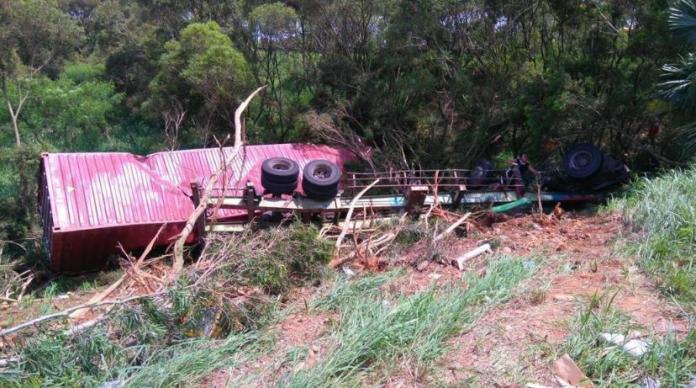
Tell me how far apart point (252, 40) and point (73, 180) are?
8539mm

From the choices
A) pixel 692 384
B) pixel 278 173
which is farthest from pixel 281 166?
pixel 692 384

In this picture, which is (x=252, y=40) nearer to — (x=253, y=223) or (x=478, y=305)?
(x=253, y=223)

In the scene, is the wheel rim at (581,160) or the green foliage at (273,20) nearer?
the wheel rim at (581,160)

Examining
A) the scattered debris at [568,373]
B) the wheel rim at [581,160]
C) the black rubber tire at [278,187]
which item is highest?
the wheel rim at [581,160]

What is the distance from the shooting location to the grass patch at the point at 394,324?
15.0 ft

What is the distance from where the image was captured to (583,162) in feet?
35.3

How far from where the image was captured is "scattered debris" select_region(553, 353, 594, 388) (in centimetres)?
432

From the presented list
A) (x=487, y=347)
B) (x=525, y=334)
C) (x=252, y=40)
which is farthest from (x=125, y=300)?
(x=252, y=40)

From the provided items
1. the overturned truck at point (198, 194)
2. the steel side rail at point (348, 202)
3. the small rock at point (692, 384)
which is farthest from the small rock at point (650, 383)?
the steel side rail at point (348, 202)

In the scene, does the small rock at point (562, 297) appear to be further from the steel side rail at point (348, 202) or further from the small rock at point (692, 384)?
the steel side rail at point (348, 202)

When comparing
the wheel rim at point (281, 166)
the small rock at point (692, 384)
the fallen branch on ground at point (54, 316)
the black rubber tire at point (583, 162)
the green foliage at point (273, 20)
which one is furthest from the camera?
the green foliage at point (273, 20)

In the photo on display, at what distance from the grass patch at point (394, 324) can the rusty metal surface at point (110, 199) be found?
4269 mm

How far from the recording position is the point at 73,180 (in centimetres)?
1015

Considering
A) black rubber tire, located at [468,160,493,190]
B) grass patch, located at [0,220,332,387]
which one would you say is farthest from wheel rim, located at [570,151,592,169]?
grass patch, located at [0,220,332,387]
